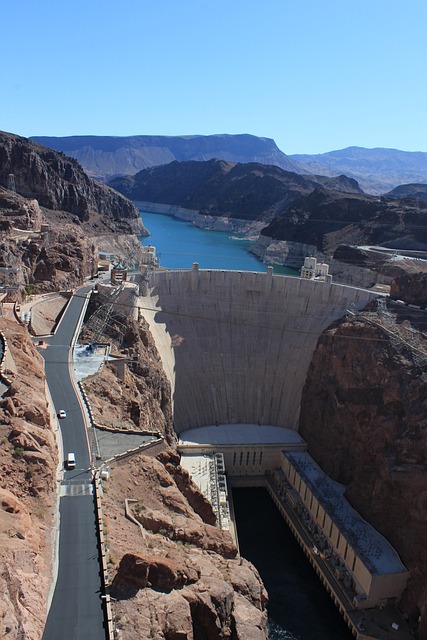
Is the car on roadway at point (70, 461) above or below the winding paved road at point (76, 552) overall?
above

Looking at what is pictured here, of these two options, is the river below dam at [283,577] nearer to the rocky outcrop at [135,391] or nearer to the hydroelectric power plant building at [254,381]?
the hydroelectric power plant building at [254,381]

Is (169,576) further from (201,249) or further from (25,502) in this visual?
(201,249)

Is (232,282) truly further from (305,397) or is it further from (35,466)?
(35,466)

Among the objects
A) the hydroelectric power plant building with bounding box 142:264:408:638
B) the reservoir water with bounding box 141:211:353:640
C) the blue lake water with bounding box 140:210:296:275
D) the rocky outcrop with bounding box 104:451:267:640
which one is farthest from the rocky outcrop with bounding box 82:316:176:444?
the blue lake water with bounding box 140:210:296:275

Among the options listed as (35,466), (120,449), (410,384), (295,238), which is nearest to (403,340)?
(410,384)

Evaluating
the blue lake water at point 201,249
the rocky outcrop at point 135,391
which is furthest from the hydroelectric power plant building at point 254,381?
the blue lake water at point 201,249

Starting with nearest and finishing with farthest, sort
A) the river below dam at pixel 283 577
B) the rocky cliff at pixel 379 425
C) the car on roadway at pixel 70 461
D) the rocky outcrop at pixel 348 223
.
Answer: the car on roadway at pixel 70 461
the river below dam at pixel 283 577
the rocky cliff at pixel 379 425
the rocky outcrop at pixel 348 223

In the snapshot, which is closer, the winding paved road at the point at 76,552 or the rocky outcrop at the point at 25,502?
the rocky outcrop at the point at 25,502
